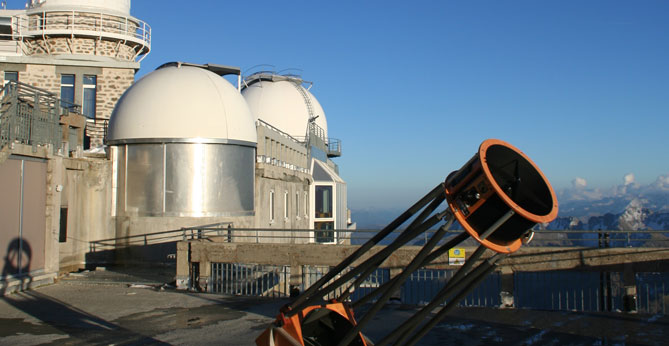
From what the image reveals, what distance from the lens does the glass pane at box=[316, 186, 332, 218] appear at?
3681 centimetres

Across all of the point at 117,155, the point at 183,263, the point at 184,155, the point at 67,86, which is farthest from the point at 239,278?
the point at 67,86

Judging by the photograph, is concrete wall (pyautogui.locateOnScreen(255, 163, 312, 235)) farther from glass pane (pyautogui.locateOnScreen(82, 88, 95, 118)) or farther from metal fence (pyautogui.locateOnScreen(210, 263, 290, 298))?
glass pane (pyautogui.locateOnScreen(82, 88, 95, 118))

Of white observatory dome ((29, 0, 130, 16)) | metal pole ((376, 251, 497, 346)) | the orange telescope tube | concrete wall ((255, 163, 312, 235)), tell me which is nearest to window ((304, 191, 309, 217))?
concrete wall ((255, 163, 312, 235))

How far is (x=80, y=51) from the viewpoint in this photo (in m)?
28.7

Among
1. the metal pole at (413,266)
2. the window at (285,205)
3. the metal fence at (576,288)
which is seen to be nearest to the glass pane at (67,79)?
the window at (285,205)

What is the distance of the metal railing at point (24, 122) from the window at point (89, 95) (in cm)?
1145

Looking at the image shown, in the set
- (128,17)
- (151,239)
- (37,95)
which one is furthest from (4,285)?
(128,17)

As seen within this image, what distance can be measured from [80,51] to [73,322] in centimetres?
2182

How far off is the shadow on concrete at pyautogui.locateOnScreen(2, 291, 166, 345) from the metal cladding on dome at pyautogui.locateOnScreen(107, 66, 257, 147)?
27.0 feet

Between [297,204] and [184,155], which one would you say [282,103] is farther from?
[184,155]

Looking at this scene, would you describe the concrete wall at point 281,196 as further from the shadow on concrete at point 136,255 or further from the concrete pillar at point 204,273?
the concrete pillar at point 204,273

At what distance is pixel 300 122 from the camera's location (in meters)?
42.9

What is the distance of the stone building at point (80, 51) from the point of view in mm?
27047

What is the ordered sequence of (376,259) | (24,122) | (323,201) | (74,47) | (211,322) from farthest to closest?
(323,201), (74,47), (24,122), (211,322), (376,259)
